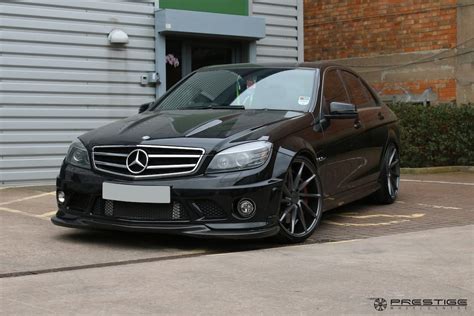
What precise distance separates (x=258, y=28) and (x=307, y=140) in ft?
20.6

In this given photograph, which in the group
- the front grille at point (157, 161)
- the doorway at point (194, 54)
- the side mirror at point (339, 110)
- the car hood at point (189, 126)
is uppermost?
the doorway at point (194, 54)

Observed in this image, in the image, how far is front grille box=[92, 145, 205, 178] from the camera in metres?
5.70

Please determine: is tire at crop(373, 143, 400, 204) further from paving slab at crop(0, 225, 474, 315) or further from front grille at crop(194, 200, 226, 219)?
front grille at crop(194, 200, 226, 219)

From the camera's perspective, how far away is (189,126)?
6.12 meters

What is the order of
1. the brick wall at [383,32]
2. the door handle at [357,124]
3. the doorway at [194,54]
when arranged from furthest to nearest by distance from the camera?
the brick wall at [383,32] < the doorway at [194,54] < the door handle at [357,124]

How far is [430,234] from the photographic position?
21.7 ft

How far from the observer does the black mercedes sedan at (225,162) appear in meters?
5.65

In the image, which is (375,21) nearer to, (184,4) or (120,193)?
(184,4)

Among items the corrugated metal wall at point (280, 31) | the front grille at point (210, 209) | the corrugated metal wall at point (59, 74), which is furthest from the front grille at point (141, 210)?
the corrugated metal wall at point (280, 31)

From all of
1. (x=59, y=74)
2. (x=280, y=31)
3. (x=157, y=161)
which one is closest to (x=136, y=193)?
(x=157, y=161)

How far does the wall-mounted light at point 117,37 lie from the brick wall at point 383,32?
22.0 feet

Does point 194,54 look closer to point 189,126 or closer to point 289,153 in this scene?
point 189,126

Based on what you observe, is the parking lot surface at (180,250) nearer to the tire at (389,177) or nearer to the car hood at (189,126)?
the tire at (389,177)

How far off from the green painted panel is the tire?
4564 millimetres
